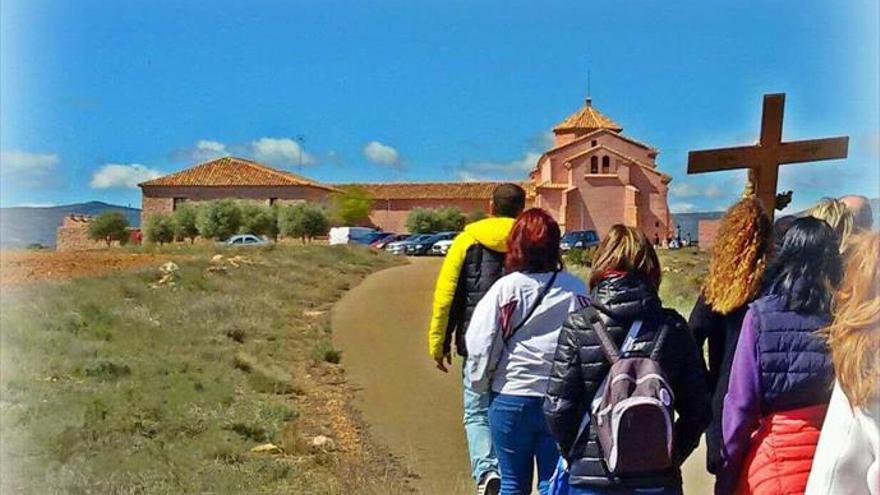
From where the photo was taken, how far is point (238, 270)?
13.7 meters

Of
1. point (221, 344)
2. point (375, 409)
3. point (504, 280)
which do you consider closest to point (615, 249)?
point (504, 280)

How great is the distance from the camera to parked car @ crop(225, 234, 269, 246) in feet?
38.6

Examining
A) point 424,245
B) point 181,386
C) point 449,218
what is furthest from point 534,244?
point 424,245

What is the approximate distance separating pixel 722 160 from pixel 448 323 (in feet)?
4.42

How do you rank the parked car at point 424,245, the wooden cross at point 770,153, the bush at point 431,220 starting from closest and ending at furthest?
the wooden cross at point 770,153, the bush at point 431,220, the parked car at point 424,245

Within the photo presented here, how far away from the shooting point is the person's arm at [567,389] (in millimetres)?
2777

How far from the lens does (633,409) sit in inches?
105

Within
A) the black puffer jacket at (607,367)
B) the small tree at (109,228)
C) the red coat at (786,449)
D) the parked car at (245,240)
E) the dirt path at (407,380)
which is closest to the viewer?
the red coat at (786,449)

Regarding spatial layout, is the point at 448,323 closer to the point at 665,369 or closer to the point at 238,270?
the point at 665,369

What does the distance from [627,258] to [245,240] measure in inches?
389

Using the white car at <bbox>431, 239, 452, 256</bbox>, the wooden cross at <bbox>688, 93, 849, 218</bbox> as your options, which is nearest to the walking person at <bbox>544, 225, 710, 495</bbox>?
the wooden cross at <bbox>688, 93, 849, 218</bbox>

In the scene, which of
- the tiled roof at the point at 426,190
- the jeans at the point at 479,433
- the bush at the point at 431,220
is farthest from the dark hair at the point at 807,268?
the bush at the point at 431,220

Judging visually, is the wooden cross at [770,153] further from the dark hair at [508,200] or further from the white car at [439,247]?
the white car at [439,247]

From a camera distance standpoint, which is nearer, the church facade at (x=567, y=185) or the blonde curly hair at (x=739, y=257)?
the blonde curly hair at (x=739, y=257)
